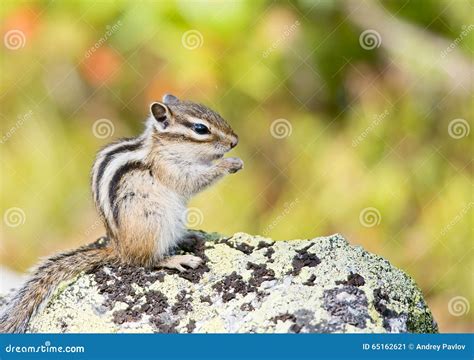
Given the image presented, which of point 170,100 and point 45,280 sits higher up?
point 170,100

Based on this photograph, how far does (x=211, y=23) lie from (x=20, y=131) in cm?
188

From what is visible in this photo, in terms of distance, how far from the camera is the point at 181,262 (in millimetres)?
3789

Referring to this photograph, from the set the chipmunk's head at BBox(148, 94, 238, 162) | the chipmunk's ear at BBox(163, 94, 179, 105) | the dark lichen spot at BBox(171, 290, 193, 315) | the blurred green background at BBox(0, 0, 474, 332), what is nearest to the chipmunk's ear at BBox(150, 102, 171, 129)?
the chipmunk's head at BBox(148, 94, 238, 162)

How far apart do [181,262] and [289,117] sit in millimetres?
3162

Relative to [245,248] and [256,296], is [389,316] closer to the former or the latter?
[256,296]

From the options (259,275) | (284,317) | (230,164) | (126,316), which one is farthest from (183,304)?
(230,164)

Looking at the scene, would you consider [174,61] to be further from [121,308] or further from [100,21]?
[121,308]

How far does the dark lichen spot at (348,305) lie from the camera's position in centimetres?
315

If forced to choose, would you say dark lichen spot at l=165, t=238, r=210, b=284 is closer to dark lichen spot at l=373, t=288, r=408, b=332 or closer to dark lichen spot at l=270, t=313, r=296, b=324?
dark lichen spot at l=270, t=313, r=296, b=324

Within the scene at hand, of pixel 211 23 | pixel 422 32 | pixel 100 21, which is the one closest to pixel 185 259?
pixel 211 23

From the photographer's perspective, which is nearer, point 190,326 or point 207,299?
point 190,326

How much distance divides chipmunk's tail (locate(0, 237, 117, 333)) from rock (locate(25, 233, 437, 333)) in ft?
0.20

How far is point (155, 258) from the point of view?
387 centimetres

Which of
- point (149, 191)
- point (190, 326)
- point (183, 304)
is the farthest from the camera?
point (149, 191)
